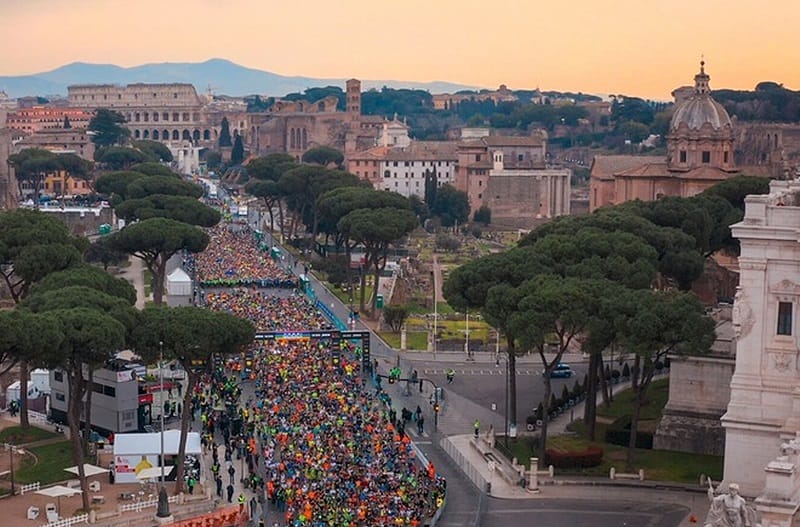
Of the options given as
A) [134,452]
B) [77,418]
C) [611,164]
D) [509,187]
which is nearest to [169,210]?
[611,164]

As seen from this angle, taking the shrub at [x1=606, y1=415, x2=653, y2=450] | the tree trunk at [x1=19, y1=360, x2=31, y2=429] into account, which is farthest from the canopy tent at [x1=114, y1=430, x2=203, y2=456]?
the shrub at [x1=606, y1=415, x2=653, y2=450]

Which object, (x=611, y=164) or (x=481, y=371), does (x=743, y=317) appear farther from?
(x=611, y=164)

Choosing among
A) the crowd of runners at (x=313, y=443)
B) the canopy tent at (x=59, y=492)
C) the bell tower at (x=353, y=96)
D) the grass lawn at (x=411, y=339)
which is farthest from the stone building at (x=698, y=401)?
the bell tower at (x=353, y=96)

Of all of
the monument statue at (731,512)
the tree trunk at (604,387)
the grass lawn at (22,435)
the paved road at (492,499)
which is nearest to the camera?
the monument statue at (731,512)

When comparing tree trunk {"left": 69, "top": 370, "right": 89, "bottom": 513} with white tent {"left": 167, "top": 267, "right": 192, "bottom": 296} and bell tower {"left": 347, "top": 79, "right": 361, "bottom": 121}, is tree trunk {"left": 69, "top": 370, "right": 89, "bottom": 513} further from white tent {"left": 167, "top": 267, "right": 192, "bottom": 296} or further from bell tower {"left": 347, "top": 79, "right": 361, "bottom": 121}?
bell tower {"left": 347, "top": 79, "right": 361, "bottom": 121}

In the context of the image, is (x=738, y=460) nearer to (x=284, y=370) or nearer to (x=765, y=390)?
(x=765, y=390)

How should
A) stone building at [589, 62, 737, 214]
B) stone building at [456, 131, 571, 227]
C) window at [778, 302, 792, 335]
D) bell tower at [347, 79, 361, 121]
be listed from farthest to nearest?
bell tower at [347, 79, 361, 121]
stone building at [456, 131, 571, 227]
stone building at [589, 62, 737, 214]
window at [778, 302, 792, 335]

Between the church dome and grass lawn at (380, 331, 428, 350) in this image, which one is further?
the church dome

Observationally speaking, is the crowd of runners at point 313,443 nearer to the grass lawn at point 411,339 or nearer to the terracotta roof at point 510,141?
the grass lawn at point 411,339
